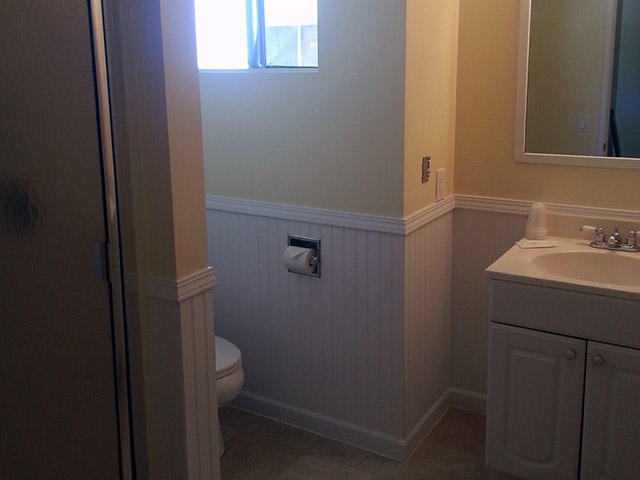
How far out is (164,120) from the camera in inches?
64.2

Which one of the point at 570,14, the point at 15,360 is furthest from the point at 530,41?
the point at 15,360

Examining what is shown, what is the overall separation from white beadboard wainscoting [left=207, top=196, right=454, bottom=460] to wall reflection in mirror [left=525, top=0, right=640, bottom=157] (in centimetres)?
48

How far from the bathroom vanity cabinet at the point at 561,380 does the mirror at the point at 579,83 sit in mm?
554

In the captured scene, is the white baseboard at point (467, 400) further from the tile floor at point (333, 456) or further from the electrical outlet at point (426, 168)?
the electrical outlet at point (426, 168)

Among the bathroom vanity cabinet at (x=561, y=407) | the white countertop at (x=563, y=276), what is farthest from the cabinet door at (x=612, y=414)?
the white countertop at (x=563, y=276)

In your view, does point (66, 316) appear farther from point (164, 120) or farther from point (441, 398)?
point (441, 398)

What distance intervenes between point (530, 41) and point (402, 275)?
0.92m

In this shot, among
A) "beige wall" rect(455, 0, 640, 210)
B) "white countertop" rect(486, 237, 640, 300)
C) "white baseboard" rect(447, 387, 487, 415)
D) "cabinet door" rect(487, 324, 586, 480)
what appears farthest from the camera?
"white baseboard" rect(447, 387, 487, 415)

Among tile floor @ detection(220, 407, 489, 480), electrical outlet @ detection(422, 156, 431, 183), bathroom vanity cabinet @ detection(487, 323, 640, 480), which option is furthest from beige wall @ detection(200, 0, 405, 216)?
tile floor @ detection(220, 407, 489, 480)

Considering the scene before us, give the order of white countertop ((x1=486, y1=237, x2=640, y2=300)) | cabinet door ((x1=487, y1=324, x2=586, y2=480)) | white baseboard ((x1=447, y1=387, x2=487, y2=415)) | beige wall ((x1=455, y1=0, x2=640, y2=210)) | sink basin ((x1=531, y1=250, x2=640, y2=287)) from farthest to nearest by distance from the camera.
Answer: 1. white baseboard ((x1=447, y1=387, x2=487, y2=415))
2. beige wall ((x1=455, y1=0, x2=640, y2=210))
3. sink basin ((x1=531, y1=250, x2=640, y2=287))
4. cabinet door ((x1=487, y1=324, x2=586, y2=480))
5. white countertop ((x1=486, y1=237, x2=640, y2=300))

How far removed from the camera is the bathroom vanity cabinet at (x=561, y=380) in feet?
6.73

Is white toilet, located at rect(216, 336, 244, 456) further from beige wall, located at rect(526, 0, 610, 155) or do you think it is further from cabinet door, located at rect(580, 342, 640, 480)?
beige wall, located at rect(526, 0, 610, 155)

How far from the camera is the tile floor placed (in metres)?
2.50

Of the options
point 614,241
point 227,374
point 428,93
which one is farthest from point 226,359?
point 614,241
